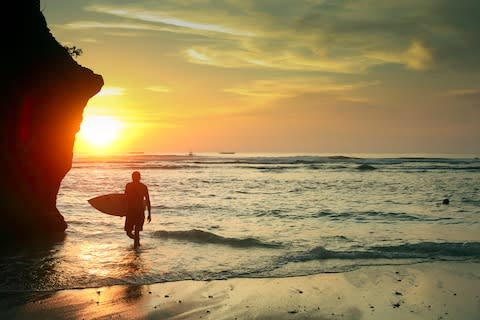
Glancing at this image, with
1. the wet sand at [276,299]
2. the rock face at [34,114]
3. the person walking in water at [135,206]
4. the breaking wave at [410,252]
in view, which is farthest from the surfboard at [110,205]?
the breaking wave at [410,252]

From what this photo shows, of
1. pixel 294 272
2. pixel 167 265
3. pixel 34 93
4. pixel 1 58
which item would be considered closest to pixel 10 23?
pixel 1 58

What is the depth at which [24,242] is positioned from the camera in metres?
13.8

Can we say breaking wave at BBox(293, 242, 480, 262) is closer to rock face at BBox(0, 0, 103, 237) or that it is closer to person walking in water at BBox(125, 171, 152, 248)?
person walking in water at BBox(125, 171, 152, 248)

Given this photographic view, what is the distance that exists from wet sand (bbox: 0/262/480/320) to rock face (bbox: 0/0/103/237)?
5.94 metres

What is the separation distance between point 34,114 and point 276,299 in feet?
33.1

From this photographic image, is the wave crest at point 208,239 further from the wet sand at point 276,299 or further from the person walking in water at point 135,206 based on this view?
the wet sand at point 276,299

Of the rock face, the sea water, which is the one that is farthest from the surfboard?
the rock face

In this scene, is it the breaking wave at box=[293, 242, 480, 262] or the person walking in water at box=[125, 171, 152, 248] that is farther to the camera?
the person walking in water at box=[125, 171, 152, 248]

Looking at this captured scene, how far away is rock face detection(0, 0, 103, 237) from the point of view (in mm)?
13086

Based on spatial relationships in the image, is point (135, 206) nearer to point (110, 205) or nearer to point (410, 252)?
point (110, 205)

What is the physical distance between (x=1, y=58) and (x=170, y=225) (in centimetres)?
890

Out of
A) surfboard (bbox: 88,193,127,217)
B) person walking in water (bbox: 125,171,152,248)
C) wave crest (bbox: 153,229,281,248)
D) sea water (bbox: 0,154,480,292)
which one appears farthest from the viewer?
surfboard (bbox: 88,193,127,217)

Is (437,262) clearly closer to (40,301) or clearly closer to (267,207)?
(40,301)

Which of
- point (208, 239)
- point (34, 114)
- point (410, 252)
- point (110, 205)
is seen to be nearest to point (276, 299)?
point (410, 252)
